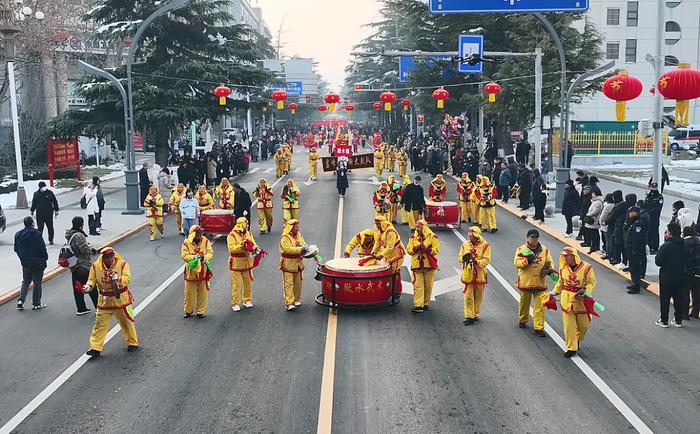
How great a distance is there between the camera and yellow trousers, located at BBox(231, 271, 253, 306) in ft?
43.5

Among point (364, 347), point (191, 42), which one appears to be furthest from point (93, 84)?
point (364, 347)

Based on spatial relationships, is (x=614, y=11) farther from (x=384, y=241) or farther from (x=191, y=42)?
(x=384, y=241)

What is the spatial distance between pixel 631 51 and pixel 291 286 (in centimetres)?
5814

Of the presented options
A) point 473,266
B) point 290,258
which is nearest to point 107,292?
point 290,258

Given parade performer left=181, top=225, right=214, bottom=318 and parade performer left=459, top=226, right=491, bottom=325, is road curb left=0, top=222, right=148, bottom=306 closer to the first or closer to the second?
parade performer left=181, top=225, right=214, bottom=318

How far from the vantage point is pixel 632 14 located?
2461 inches

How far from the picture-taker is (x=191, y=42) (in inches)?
1518

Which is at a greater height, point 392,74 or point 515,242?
point 392,74

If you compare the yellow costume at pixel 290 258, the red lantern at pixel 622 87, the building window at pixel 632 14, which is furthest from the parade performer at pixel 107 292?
the building window at pixel 632 14

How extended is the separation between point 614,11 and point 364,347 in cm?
5905

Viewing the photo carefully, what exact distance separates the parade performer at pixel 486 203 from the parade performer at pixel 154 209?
A: 937 cm

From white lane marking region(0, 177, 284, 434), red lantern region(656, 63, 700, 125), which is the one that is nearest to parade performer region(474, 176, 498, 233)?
red lantern region(656, 63, 700, 125)

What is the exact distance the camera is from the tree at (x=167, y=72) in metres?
34.9

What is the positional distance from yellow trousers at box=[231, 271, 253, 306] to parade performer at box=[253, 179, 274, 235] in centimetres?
835
